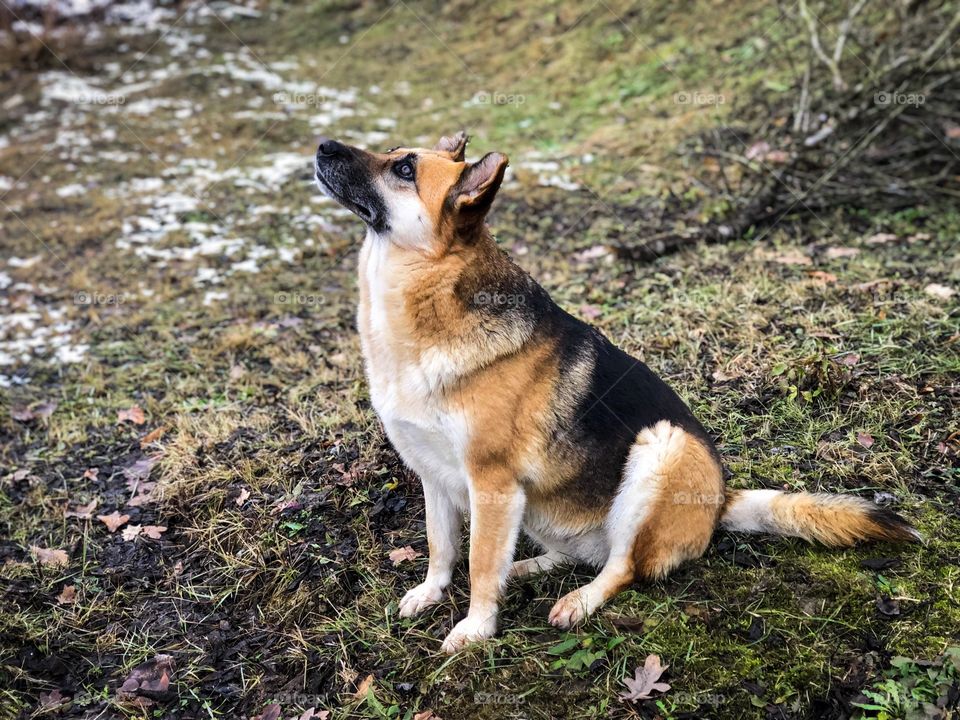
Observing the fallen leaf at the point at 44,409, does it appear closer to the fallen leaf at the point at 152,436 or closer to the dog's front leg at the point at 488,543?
the fallen leaf at the point at 152,436

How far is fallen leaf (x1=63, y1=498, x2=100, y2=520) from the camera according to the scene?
465 centimetres

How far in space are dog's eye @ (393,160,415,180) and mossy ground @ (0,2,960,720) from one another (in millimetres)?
1981

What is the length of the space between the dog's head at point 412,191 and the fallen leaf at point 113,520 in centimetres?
258

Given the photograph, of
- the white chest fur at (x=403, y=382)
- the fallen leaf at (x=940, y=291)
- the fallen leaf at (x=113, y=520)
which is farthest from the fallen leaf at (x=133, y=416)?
the fallen leaf at (x=940, y=291)

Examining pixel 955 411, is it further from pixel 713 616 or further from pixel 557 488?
pixel 557 488

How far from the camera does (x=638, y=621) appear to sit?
3355 mm

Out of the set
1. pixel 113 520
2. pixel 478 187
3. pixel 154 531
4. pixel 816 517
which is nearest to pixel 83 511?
pixel 113 520

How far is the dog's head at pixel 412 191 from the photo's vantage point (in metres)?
3.24

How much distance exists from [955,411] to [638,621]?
244cm

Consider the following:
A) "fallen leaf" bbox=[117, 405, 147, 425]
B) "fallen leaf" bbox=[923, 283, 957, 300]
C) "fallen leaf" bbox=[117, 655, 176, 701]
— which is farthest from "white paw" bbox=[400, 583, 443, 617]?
"fallen leaf" bbox=[923, 283, 957, 300]

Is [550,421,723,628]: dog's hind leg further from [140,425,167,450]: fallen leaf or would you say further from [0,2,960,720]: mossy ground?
[140,425,167,450]: fallen leaf

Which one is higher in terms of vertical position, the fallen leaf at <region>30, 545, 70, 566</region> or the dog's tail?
the dog's tail

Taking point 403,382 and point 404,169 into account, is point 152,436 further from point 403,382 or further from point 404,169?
point 404,169

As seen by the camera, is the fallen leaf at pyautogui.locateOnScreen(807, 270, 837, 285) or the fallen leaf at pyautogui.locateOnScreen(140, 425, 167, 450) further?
the fallen leaf at pyautogui.locateOnScreen(807, 270, 837, 285)
